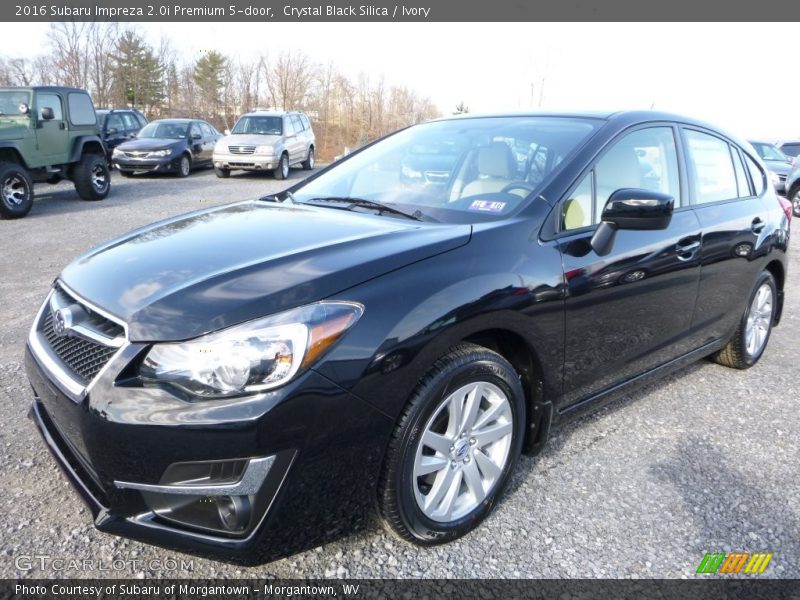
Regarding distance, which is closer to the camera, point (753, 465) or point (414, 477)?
point (414, 477)

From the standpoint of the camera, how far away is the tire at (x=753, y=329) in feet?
13.1

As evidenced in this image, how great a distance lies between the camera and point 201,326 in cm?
185

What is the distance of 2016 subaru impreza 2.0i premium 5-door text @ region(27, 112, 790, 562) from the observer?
183 centimetres

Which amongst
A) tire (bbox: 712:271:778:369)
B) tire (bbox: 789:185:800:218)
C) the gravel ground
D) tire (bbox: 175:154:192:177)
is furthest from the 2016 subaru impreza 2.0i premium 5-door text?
tire (bbox: 175:154:192:177)

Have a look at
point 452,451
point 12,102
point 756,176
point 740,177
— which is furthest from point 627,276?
point 12,102

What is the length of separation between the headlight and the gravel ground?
0.79 meters

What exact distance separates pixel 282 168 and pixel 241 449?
15.5 m

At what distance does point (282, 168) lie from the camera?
651 inches

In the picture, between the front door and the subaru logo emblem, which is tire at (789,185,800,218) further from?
the subaru logo emblem

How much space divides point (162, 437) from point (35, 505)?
1129mm

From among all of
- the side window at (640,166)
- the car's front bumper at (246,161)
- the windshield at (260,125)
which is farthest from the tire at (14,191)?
the side window at (640,166)

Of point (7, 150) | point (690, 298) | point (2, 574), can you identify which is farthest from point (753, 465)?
point (7, 150)

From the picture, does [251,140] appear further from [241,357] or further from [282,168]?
[241,357]

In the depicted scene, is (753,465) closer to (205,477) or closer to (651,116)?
(651,116)
